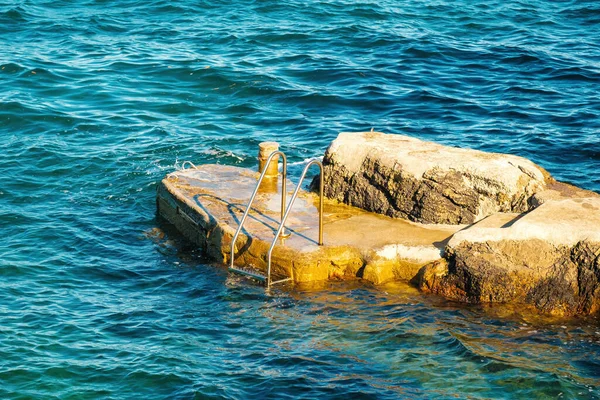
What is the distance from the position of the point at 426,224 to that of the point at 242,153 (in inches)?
216

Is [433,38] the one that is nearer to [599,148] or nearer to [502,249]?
[599,148]

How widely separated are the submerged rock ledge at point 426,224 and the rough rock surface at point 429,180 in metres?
0.01

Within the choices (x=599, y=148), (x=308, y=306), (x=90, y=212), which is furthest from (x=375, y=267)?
(x=599, y=148)

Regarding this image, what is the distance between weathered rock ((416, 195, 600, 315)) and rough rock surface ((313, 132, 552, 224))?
2.63ft

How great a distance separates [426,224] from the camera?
12008 millimetres

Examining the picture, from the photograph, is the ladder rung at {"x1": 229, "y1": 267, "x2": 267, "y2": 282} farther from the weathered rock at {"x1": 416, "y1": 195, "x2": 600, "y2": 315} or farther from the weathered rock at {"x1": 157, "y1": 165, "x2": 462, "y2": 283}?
the weathered rock at {"x1": 416, "y1": 195, "x2": 600, "y2": 315}

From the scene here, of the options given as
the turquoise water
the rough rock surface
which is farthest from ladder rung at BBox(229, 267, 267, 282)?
the rough rock surface

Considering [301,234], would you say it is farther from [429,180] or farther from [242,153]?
[242,153]

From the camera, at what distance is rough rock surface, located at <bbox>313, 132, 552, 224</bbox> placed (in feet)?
38.3

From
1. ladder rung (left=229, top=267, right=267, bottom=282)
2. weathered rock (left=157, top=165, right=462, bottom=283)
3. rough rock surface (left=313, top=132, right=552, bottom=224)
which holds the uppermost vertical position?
rough rock surface (left=313, top=132, right=552, bottom=224)

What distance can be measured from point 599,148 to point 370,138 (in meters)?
6.03

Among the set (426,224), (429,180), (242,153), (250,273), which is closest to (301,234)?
(250,273)

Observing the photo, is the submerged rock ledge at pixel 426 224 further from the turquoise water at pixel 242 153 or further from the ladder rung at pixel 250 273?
the turquoise water at pixel 242 153

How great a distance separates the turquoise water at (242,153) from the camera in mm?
Answer: 9508
